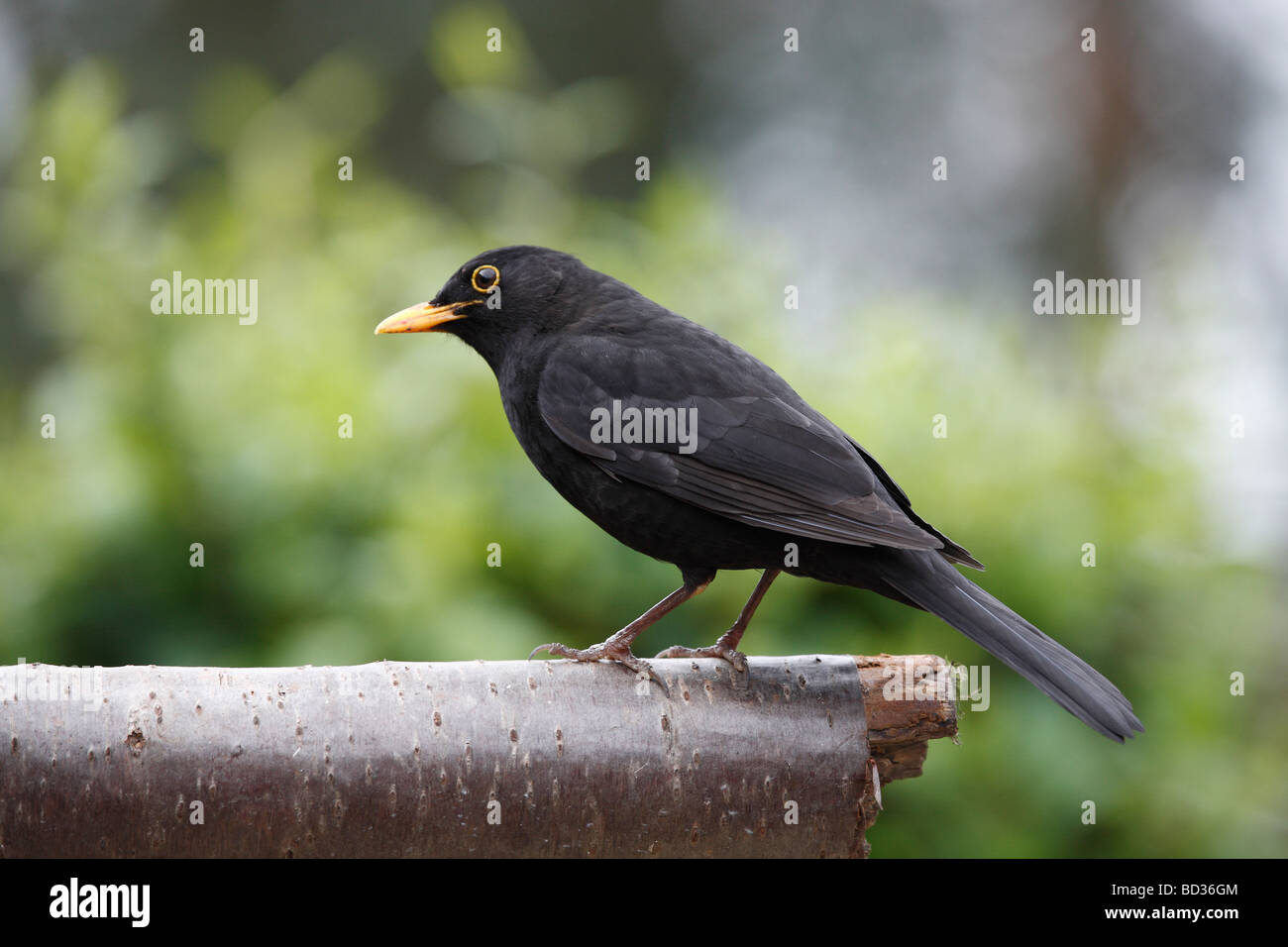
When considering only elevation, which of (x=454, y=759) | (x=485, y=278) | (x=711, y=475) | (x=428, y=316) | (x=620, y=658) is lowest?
(x=454, y=759)

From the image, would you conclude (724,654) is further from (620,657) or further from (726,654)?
(620,657)

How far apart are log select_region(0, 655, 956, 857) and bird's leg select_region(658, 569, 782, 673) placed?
55 millimetres

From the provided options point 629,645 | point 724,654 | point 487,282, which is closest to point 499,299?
point 487,282

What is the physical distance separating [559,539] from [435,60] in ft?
8.22

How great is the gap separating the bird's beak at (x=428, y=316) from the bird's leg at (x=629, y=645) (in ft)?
3.46

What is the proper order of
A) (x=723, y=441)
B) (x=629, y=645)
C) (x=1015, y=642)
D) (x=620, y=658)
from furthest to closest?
(x=723, y=441), (x=629, y=645), (x=620, y=658), (x=1015, y=642)

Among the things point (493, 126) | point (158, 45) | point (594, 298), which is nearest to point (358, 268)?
point (493, 126)

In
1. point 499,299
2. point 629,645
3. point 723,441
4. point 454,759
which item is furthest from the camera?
point 499,299

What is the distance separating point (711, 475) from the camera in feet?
10.0

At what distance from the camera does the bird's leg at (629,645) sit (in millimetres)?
2818

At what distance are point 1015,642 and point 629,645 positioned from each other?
0.92 metres

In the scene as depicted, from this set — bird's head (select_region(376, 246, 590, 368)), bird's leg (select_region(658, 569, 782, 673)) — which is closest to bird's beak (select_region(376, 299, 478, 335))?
bird's head (select_region(376, 246, 590, 368))

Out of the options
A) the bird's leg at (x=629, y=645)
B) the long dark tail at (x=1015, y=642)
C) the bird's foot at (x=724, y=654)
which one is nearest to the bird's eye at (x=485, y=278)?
the bird's leg at (x=629, y=645)

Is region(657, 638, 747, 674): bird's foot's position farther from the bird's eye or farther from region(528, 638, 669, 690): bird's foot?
the bird's eye
